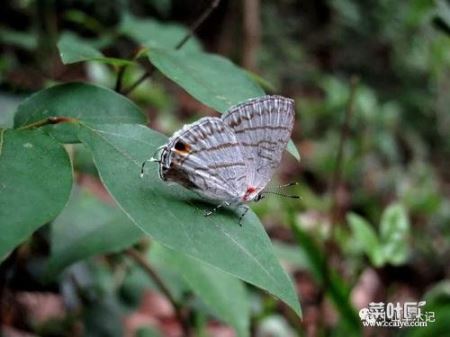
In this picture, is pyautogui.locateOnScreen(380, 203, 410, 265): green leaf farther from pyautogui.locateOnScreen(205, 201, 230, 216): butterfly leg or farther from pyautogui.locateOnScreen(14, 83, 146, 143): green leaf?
pyautogui.locateOnScreen(14, 83, 146, 143): green leaf

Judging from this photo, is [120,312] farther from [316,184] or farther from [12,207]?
[316,184]

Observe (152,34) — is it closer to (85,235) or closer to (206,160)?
(85,235)

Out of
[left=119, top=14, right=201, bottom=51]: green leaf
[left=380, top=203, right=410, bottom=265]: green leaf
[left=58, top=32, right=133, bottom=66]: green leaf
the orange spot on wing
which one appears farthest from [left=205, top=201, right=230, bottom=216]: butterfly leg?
[left=380, top=203, right=410, bottom=265]: green leaf

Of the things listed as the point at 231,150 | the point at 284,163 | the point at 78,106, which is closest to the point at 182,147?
the point at 231,150

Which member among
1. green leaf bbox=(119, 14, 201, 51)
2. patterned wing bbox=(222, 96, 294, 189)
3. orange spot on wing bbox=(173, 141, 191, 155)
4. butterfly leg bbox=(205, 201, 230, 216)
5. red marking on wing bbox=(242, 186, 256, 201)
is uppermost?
green leaf bbox=(119, 14, 201, 51)

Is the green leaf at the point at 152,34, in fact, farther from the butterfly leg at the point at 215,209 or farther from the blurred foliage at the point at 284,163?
the butterfly leg at the point at 215,209

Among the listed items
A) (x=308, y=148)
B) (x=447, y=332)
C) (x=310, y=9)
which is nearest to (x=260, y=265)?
(x=447, y=332)
